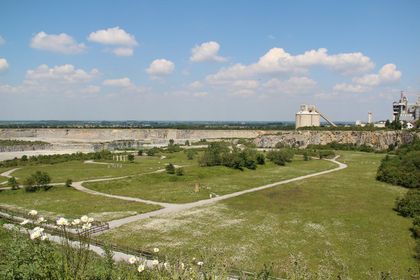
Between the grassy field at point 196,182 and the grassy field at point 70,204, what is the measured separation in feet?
14.5

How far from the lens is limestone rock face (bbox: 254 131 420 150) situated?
117 meters

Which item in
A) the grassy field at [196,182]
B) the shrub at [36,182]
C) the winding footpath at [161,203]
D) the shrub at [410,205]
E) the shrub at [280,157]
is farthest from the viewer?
the shrub at [280,157]

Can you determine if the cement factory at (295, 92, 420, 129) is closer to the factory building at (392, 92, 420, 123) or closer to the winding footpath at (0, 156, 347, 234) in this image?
the factory building at (392, 92, 420, 123)

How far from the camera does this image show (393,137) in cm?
11794

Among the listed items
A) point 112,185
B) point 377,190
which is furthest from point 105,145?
point 377,190

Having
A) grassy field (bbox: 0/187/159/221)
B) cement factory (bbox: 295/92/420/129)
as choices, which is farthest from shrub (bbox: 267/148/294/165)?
cement factory (bbox: 295/92/420/129)

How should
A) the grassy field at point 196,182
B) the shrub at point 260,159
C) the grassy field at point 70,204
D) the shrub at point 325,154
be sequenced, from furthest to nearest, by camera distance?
the shrub at point 325,154 → the shrub at point 260,159 → the grassy field at point 196,182 → the grassy field at point 70,204

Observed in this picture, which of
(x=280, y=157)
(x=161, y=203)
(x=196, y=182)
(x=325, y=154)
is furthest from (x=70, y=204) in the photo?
(x=325, y=154)

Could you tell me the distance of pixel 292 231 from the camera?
3306 centimetres

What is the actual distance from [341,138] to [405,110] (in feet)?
251

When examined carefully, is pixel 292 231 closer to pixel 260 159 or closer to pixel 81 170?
pixel 260 159

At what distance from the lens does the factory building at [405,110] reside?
171750mm

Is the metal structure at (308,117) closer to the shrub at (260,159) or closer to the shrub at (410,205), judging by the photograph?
the shrub at (260,159)

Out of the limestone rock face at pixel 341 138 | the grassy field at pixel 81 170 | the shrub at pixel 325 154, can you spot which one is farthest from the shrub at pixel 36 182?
the limestone rock face at pixel 341 138
